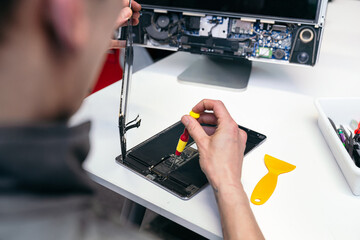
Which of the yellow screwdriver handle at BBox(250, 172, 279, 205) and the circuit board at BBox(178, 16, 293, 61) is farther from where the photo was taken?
the circuit board at BBox(178, 16, 293, 61)

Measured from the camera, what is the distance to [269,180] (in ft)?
2.50

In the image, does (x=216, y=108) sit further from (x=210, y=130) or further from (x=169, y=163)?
(x=169, y=163)

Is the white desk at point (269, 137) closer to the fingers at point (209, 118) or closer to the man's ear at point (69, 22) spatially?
the fingers at point (209, 118)

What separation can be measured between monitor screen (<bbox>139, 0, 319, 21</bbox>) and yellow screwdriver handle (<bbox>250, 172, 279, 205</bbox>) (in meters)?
0.55

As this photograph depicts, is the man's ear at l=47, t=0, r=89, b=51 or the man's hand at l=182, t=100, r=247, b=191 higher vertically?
the man's ear at l=47, t=0, r=89, b=51

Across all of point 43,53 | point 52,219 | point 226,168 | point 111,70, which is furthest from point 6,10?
point 111,70

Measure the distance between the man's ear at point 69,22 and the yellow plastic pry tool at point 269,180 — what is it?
51 cm

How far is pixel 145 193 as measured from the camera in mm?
726

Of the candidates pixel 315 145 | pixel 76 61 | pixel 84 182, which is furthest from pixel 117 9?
pixel 315 145

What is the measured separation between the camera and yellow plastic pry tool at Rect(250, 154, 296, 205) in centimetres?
72

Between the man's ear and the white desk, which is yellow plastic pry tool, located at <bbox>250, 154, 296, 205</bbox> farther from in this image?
the man's ear

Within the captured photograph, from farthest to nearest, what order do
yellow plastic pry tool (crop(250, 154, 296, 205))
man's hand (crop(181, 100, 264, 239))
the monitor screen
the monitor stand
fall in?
1. the monitor stand
2. the monitor screen
3. yellow plastic pry tool (crop(250, 154, 296, 205))
4. man's hand (crop(181, 100, 264, 239))

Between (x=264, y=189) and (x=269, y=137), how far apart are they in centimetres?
21

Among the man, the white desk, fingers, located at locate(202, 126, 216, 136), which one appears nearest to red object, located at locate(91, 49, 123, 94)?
the white desk
